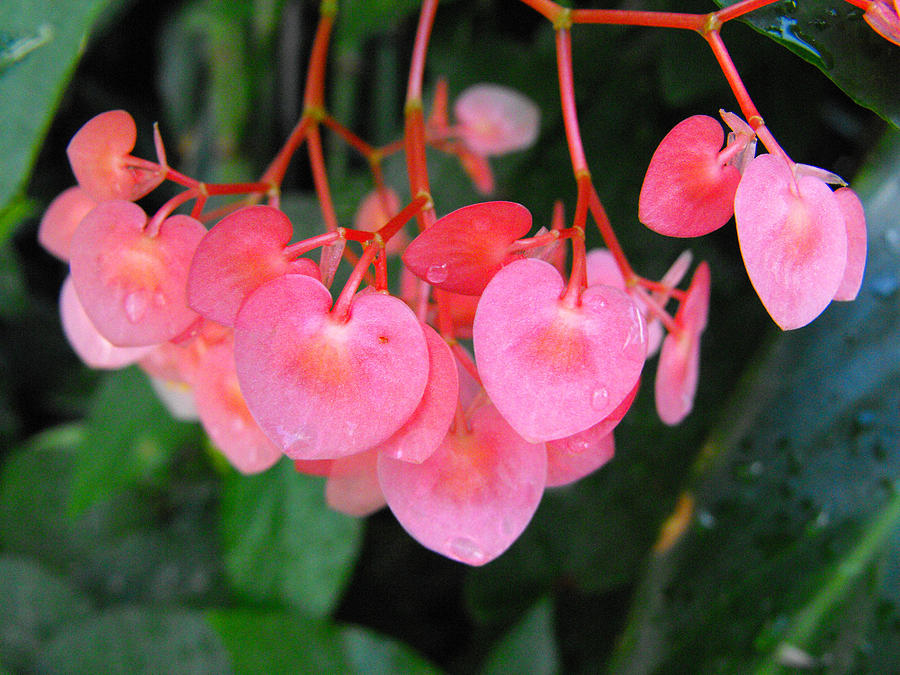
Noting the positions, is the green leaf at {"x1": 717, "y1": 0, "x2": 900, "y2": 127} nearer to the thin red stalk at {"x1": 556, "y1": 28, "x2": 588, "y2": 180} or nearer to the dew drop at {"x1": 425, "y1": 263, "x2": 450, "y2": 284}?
the thin red stalk at {"x1": 556, "y1": 28, "x2": 588, "y2": 180}

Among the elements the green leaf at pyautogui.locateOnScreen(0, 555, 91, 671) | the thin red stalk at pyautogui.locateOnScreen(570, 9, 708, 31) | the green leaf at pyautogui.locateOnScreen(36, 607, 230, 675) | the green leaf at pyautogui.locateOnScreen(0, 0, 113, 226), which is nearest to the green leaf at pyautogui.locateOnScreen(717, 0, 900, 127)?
the thin red stalk at pyautogui.locateOnScreen(570, 9, 708, 31)

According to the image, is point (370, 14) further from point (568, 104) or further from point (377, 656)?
point (377, 656)

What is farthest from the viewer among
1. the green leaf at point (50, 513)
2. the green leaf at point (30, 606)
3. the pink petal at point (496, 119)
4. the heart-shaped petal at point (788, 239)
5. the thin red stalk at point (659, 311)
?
the green leaf at point (50, 513)

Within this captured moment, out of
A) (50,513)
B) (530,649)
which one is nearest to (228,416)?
(530,649)

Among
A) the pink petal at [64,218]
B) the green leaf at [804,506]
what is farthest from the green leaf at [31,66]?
the green leaf at [804,506]

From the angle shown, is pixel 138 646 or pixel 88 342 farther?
pixel 138 646

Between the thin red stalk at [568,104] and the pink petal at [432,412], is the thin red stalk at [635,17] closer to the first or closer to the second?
the thin red stalk at [568,104]
